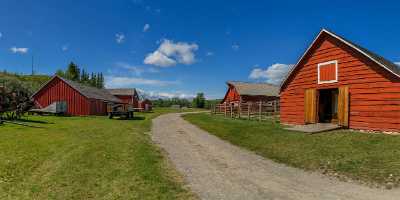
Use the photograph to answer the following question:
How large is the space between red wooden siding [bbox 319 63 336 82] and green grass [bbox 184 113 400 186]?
155 inches

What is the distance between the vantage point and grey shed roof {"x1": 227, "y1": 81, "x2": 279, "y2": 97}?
48688 mm

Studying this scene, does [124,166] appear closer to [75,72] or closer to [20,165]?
[20,165]

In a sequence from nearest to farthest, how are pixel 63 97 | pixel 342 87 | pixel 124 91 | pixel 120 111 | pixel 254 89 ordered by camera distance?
pixel 342 87 → pixel 120 111 → pixel 63 97 → pixel 254 89 → pixel 124 91

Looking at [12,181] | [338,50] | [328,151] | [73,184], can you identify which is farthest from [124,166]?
[338,50]

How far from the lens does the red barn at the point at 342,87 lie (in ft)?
53.5

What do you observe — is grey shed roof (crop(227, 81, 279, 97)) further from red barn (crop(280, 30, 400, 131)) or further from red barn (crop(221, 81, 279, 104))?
red barn (crop(280, 30, 400, 131))

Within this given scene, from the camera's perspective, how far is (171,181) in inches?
337

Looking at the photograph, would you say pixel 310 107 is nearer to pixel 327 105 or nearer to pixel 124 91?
pixel 327 105

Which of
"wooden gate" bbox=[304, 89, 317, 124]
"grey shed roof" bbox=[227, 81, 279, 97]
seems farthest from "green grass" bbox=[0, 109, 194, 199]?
"grey shed roof" bbox=[227, 81, 279, 97]

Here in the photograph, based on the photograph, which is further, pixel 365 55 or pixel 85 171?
pixel 365 55

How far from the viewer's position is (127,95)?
7831 cm

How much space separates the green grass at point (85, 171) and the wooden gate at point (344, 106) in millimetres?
10830

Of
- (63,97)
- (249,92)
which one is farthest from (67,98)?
(249,92)

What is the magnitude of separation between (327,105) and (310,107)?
229 centimetres
